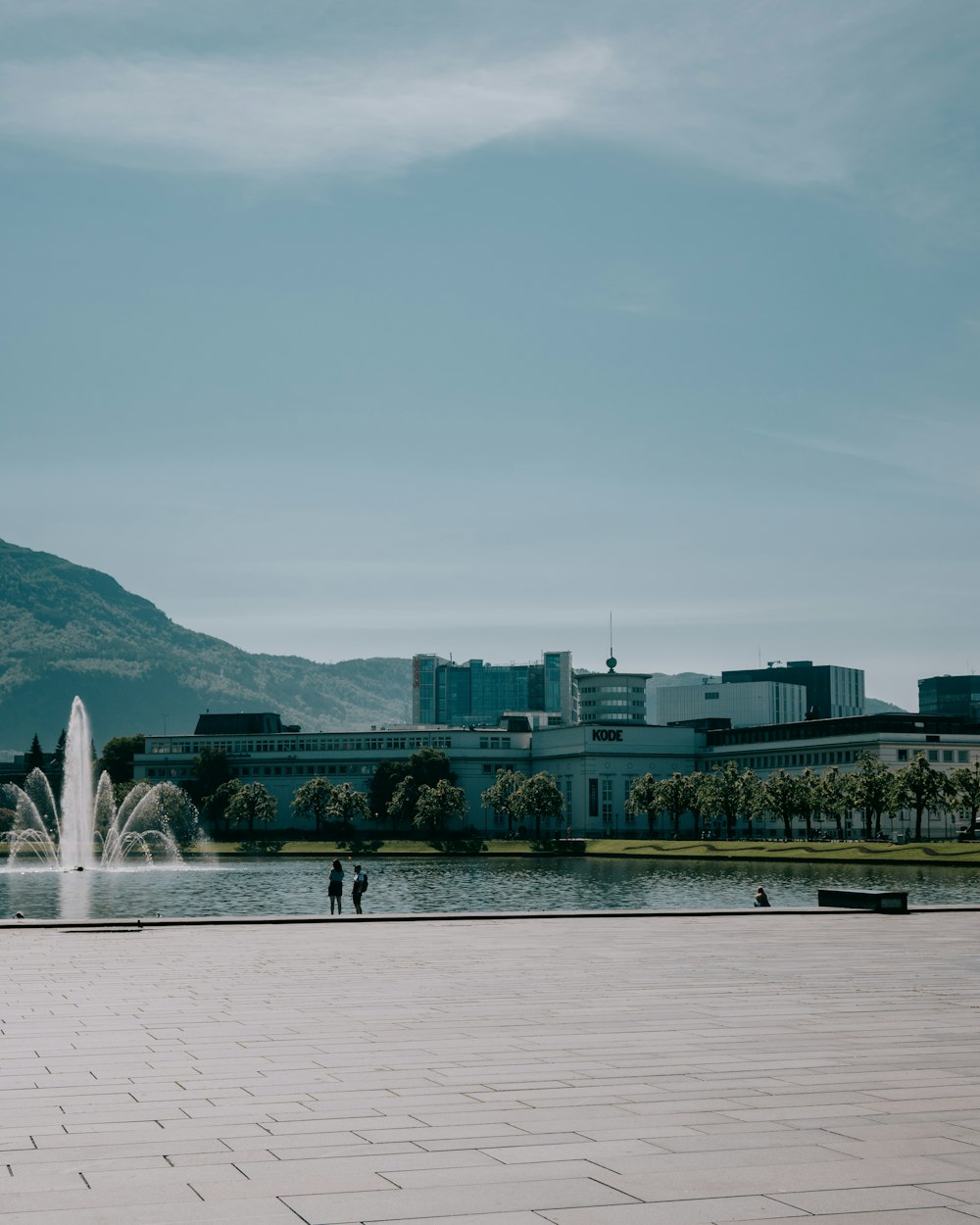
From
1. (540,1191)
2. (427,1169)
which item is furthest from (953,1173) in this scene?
(427,1169)

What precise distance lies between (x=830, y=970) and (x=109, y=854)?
146 metres

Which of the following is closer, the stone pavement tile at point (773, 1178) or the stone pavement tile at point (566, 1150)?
the stone pavement tile at point (773, 1178)

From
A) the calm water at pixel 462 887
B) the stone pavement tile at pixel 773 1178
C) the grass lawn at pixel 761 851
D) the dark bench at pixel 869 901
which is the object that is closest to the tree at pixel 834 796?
the grass lawn at pixel 761 851

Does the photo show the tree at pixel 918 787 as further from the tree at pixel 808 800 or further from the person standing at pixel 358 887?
the person standing at pixel 358 887

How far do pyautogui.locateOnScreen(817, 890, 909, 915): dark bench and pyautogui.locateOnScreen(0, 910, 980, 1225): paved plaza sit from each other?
645 inches

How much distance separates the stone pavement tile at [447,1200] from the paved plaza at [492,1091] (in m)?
0.04

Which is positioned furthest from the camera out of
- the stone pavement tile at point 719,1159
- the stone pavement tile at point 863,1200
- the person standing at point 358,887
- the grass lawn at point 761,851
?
the grass lawn at point 761,851

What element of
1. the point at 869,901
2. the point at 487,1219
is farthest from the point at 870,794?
the point at 487,1219

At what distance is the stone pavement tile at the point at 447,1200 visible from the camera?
12836 millimetres

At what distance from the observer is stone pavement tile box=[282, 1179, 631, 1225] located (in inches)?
505

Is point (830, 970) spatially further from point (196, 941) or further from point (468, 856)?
point (468, 856)

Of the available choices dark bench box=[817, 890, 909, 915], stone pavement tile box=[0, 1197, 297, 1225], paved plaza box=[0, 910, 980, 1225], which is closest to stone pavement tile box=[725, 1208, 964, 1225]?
paved plaza box=[0, 910, 980, 1225]

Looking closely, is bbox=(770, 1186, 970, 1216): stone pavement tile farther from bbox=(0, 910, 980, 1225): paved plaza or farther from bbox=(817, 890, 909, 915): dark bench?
bbox=(817, 890, 909, 915): dark bench

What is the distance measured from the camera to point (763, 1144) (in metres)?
15.5
